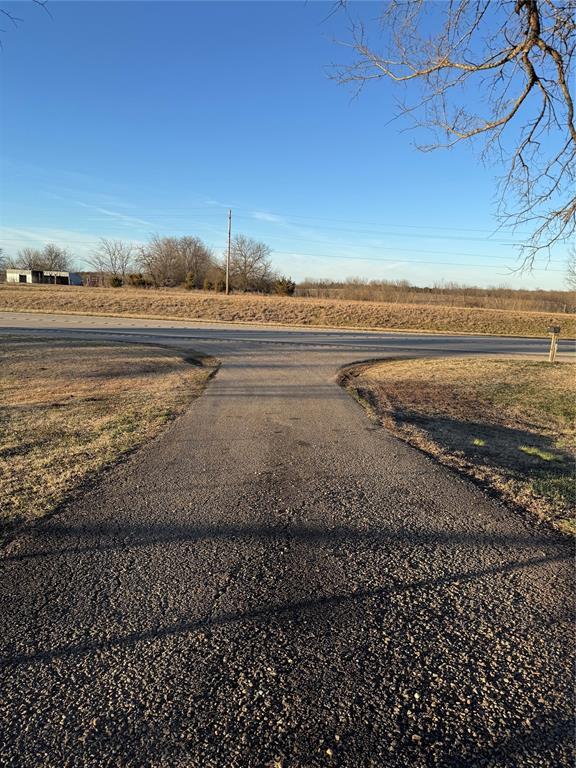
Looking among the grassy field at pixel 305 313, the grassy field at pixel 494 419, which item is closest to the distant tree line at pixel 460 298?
the grassy field at pixel 305 313

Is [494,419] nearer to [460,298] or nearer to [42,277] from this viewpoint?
[460,298]

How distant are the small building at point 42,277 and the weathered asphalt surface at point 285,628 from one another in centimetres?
9277

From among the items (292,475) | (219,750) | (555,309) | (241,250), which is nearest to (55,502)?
(292,475)

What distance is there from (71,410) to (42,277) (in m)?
94.3

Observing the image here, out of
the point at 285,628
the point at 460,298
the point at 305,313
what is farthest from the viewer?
the point at 460,298

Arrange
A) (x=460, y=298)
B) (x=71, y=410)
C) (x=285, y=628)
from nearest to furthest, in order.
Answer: (x=285, y=628) → (x=71, y=410) → (x=460, y=298)

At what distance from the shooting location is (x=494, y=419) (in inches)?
311

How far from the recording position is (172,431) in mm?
6180

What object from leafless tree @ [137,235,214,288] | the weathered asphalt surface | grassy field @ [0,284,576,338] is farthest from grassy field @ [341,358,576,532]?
leafless tree @ [137,235,214,288]

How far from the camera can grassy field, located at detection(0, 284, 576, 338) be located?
34438mm

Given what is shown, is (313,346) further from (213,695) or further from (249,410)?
(213,695)

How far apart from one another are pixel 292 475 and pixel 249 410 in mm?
2973

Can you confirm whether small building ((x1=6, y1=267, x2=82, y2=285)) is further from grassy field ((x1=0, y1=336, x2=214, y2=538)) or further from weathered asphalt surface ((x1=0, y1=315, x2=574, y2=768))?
weathered asphalt surface ((x1=0, y1=315, x2=574, y2=768))

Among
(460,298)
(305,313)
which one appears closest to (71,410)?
(305,313)
